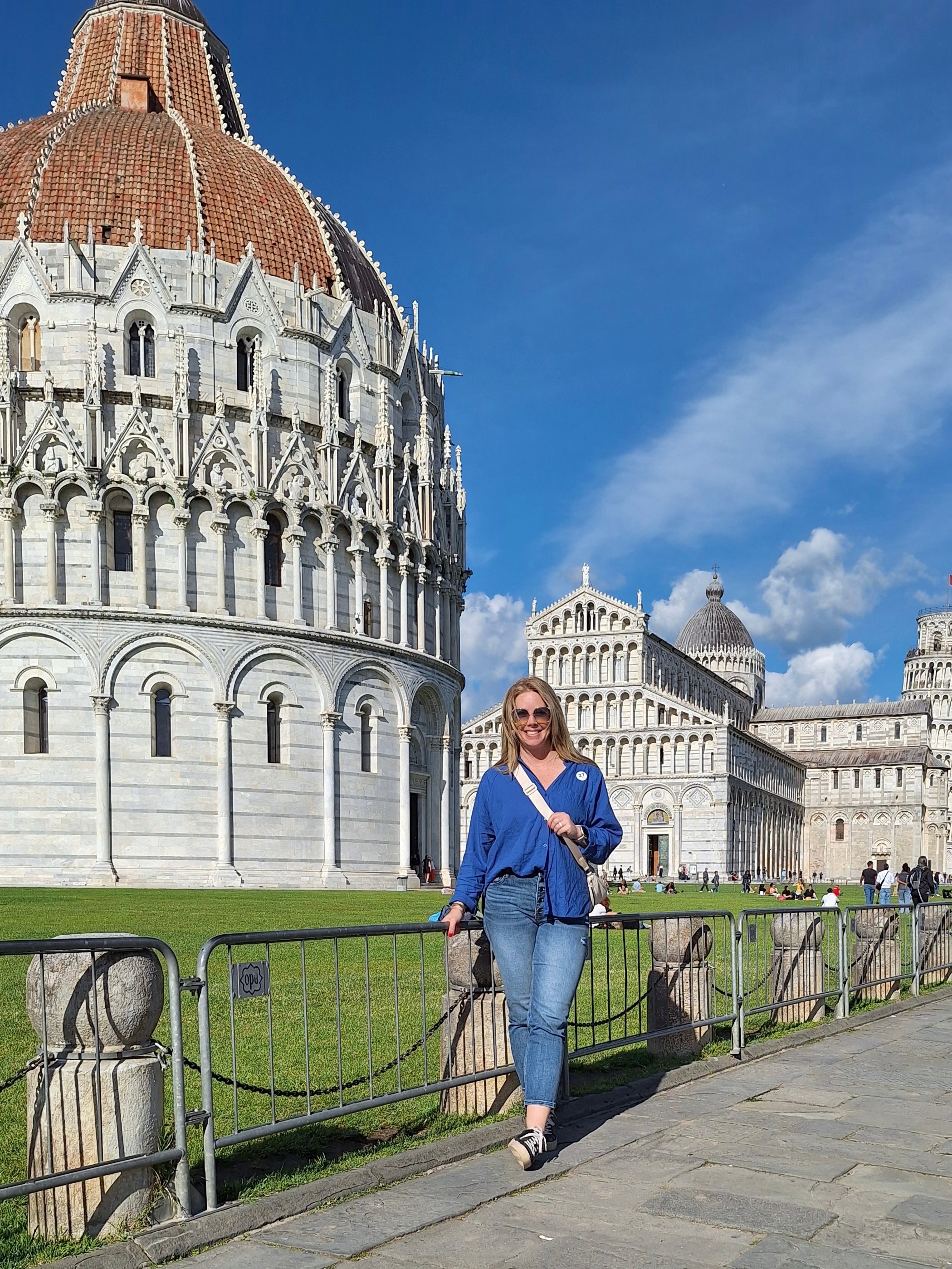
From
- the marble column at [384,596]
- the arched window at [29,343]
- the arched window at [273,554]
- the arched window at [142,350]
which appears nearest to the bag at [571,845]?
the arched window at [273,554]

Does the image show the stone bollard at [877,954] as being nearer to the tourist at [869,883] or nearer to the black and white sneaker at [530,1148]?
the black and white sneaker at [530,1148]

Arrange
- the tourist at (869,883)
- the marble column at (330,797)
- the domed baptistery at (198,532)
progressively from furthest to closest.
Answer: the marble column at (330,797)
the domed baptistery at (198,532)
the tourist at (869,883)

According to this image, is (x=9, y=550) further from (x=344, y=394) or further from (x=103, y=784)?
(x=344, y=394)

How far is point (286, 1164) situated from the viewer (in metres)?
6.68

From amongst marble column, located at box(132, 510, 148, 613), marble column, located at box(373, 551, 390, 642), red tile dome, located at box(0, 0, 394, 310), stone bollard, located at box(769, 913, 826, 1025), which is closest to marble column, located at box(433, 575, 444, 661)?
marble column, located at box(373, 551, 390, 642)

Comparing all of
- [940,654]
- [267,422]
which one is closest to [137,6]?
[267,422]

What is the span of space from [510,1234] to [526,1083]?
1.19 metres

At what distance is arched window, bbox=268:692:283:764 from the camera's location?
4066 cm

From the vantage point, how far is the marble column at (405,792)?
43.7 metres

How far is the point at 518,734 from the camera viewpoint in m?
6.84

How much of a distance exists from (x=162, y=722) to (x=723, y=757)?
57.4 metres

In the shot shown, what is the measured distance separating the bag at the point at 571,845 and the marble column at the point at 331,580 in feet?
115

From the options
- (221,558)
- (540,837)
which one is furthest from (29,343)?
(540,837)

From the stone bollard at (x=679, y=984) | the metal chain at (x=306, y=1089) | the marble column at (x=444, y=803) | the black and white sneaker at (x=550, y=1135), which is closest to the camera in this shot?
the metal chain at (x=306, y=1089)
